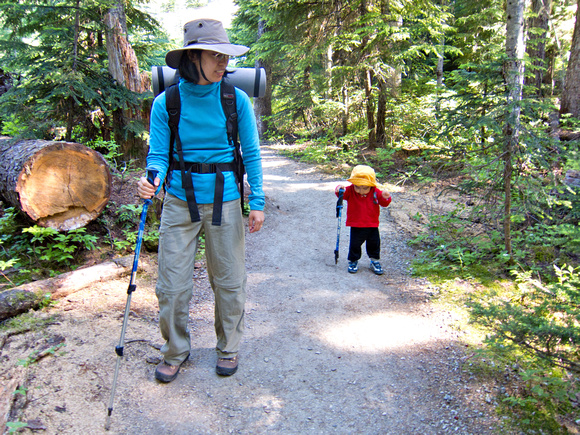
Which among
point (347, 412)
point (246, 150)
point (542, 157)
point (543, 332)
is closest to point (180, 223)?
point (246, 150)

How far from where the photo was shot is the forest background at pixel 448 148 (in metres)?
3.01

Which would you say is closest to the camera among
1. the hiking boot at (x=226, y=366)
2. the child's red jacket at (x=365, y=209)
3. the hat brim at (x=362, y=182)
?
the hiking boot at (x=226, y=366)

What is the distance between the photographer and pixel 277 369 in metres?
3.76

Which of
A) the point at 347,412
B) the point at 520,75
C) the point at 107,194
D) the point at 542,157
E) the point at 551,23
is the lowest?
the point at 347,412

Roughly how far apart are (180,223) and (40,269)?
3.13m

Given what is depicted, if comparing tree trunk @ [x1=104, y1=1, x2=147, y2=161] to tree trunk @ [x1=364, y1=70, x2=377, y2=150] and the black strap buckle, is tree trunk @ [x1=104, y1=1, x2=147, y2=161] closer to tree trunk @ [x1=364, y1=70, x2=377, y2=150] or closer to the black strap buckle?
the black strap buckle

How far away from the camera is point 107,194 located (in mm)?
5758

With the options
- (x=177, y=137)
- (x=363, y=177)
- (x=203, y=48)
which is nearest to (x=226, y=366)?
(x=177, y=137)

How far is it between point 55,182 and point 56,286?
163 cm

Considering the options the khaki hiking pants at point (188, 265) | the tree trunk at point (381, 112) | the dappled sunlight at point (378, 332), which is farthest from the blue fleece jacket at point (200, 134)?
the tree trunk at point (381, 112)

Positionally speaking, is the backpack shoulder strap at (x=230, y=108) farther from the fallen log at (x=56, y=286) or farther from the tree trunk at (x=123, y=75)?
the tree trunk at (x=123, y=75)

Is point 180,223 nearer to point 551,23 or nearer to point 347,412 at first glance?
point 347,412

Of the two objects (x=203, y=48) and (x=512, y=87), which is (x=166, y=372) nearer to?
(x=203, y=48)

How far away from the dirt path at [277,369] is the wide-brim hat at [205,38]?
8.70ft
